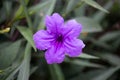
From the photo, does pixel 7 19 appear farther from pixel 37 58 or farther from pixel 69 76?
pixel 69 76

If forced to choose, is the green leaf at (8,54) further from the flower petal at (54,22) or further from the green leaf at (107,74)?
the green leaf at (107,74)

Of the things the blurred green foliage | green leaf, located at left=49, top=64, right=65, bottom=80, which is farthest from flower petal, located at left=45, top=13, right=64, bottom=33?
green leaf, located at left=49, top=64, right=65, bottom=80

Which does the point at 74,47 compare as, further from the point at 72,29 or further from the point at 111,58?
the point at 111,58

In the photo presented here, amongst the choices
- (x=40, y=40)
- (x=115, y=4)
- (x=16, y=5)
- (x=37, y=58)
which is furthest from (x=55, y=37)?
(x=115, y=4)

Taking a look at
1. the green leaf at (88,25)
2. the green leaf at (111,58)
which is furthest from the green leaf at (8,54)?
the green leaf at (111,58)

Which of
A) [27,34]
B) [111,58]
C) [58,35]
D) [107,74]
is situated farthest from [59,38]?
[111,58]

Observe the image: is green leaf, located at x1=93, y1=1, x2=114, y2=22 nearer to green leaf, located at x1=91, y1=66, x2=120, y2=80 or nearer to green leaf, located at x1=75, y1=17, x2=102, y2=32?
green leaf, located at x1=75, y1=17, x2=102, y2=32

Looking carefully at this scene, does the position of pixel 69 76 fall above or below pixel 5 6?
below

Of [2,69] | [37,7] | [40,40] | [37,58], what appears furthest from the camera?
[37,58]
